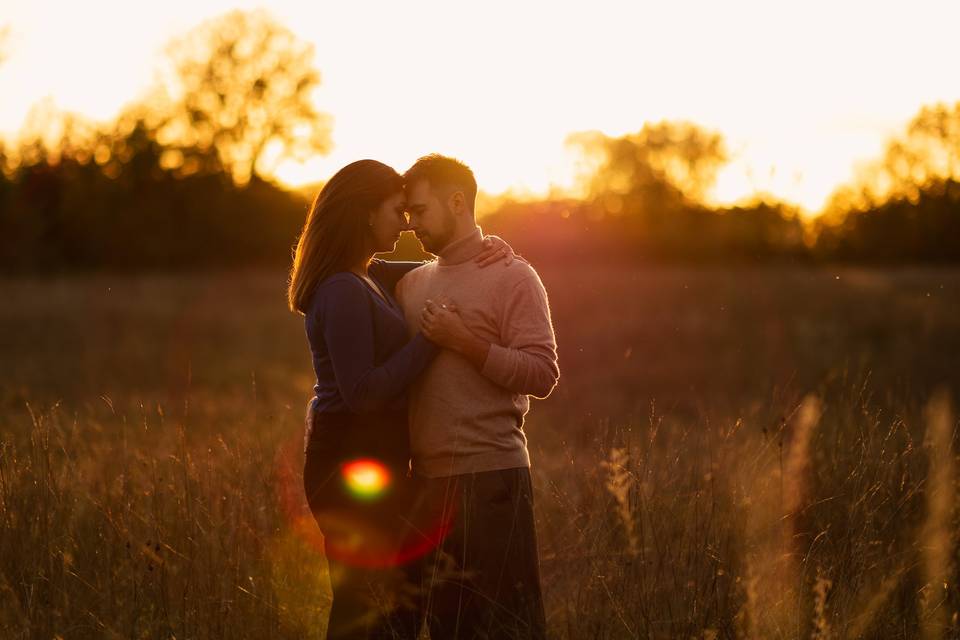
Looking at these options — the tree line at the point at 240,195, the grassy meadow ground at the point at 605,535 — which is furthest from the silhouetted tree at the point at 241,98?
the grassy meadow ground at the point at 605,535

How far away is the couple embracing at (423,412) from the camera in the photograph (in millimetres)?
3494

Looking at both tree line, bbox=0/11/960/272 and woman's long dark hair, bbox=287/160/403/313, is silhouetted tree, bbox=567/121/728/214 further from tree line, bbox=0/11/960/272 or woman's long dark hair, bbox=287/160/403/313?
woman's long dark hair, bbox=287/160/403/313

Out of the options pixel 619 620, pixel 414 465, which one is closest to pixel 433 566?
pixel 414 465

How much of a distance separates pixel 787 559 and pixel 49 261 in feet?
110

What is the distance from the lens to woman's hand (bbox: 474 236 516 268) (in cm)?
370

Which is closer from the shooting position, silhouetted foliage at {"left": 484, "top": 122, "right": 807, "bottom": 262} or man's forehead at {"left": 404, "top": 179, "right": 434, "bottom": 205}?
man's forehead at {"left": 404, "top": 179, "right": 434, "bottom": 205}

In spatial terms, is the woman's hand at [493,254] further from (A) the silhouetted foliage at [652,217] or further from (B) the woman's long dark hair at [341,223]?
(A) the silhouetted foliage at [652,217]

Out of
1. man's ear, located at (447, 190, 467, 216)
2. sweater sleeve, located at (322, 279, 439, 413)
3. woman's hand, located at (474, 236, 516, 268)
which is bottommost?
sweater sleeve, located at (322, 279, 439, 413)

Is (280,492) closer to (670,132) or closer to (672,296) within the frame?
(672,296)

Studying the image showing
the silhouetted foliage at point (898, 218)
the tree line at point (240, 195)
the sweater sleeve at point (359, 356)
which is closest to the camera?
the sweater sleeve at point (359, 356)

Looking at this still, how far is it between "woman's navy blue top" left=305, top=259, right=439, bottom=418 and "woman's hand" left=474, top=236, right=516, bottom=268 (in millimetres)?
388

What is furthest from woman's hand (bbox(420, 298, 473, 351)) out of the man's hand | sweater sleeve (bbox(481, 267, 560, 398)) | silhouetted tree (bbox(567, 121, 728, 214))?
silhouetted tree (bbox(567, 121, 728, 214))

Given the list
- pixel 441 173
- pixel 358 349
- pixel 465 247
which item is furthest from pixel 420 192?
pixel 358 349

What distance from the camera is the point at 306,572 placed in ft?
14.9
